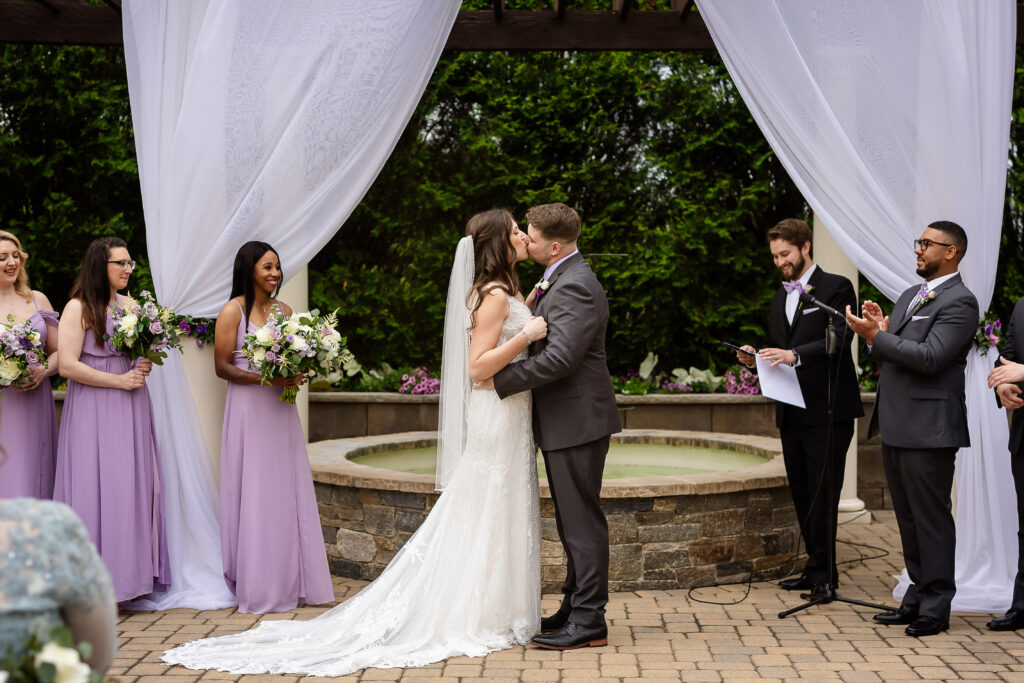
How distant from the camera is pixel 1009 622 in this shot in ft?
14.6

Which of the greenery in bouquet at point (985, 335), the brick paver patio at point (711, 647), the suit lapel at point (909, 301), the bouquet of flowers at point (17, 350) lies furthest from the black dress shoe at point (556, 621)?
the bouquet of flowers at point (17, 350)

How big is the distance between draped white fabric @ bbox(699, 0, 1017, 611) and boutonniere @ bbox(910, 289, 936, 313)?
0.30 metres

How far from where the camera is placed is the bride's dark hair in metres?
4.29

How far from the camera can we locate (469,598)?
4.23m

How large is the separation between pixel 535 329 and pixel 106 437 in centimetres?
220

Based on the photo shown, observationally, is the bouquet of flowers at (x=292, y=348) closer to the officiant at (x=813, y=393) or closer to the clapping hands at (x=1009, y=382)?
the officiant at (x=813, y=393)

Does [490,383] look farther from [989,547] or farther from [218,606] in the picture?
[989,547]

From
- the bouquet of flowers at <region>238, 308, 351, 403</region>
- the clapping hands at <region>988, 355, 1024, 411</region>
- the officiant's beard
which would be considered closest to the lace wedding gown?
the bouquet of flowers at <region>238, 308, 351, 403</region>

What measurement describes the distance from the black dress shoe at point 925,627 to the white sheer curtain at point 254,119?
3174 mm

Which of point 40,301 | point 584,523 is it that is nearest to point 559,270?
point 584,523

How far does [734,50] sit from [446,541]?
2.63 m

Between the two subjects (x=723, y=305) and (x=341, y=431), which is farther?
(x=723, y=305)

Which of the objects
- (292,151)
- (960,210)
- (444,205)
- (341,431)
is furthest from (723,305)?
(292,151)

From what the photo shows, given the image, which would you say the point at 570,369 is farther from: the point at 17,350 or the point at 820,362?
the point at 17,350
